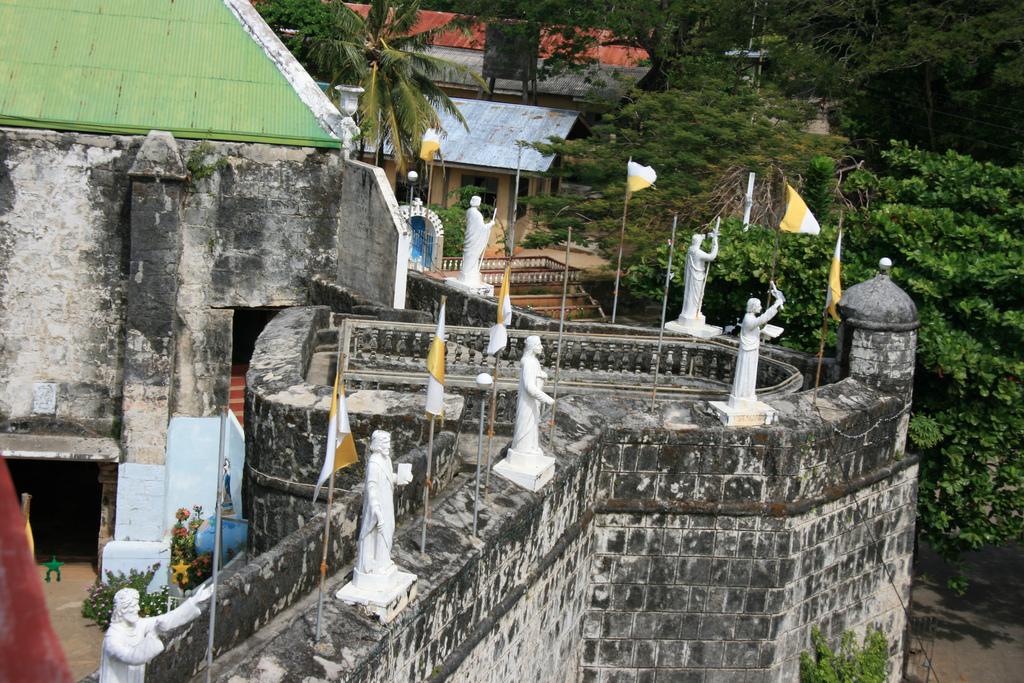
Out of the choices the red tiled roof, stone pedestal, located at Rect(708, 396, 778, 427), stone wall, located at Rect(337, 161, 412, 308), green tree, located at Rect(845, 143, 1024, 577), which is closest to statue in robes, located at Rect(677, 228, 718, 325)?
green tree, located at Rect(845, 143, 1024, 577)

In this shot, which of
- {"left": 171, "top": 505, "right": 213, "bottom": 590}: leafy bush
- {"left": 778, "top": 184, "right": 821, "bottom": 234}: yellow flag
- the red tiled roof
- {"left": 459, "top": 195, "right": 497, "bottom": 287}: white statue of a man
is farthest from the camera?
the red tiled roof

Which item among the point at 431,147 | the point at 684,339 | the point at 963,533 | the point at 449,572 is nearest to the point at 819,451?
the point at 684,339

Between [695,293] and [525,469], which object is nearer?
[525,469]

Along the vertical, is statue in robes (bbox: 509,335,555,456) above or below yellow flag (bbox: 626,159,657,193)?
below

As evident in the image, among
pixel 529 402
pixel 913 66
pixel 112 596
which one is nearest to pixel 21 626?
pixel 529 402

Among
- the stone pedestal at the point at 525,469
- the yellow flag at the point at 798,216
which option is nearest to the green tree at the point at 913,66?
the yellow flag at the point at 798,216

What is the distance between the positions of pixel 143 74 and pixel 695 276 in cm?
871

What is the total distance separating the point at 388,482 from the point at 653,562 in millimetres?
5517

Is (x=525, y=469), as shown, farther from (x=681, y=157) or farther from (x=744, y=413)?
(x=681, y=157)

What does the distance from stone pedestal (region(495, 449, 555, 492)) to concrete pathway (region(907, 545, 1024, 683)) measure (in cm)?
864

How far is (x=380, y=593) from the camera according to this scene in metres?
7.75

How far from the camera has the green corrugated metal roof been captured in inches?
725

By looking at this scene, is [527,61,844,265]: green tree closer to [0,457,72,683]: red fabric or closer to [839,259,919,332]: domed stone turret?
[839,259,919,332]: domed stone turret

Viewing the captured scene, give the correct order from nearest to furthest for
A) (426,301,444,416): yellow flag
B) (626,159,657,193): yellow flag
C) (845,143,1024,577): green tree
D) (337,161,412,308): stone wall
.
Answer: (426,301,444,416): yellow flag → (626,159,657,193): yellow flag → (845,143,1024,577): green tree → (337,161,412,308): stone wall
